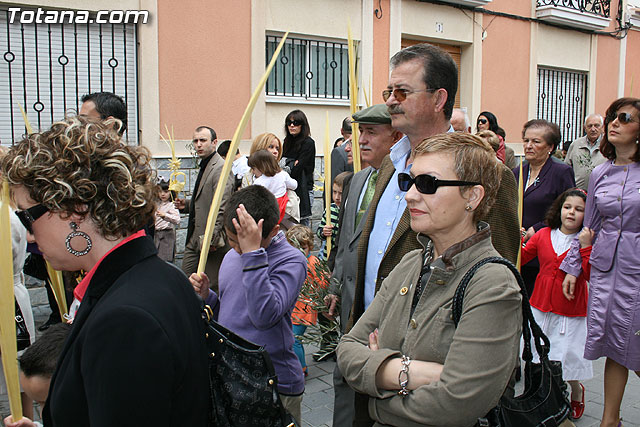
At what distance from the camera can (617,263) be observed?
3803 mm

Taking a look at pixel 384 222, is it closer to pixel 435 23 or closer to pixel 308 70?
pixel 308 70

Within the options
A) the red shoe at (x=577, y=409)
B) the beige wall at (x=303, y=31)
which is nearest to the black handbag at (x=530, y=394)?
the red shoe at (x=577, y=409)

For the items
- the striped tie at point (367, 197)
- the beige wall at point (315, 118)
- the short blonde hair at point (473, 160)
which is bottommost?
the striped tie at point (367, 197)

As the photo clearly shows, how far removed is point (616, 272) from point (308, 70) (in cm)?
800

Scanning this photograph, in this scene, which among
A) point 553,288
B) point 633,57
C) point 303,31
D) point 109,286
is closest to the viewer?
point 109,286

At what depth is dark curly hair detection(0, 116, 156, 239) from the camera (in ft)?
5.09

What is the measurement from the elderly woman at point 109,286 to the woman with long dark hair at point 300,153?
641cm

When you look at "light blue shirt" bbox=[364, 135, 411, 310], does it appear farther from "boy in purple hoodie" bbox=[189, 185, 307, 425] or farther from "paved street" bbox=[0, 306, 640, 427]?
"paved street" bbox=[0, 306, 640, 427]

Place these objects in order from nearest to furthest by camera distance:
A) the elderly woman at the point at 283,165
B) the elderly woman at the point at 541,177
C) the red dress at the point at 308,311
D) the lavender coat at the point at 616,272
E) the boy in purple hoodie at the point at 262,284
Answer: the boy in purple hoodie at the point at 262,284
the red dress at the point at 308,311
the lavender coat at the point at 616,272
the elderly woman at the point at 541,177
the elderly woman at the point at 283,165

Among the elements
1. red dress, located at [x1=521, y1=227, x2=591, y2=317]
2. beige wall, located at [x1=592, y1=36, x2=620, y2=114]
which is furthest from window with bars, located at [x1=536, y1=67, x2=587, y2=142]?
red dress, located at [x1=521, y1=227, x2=591, y2=317]

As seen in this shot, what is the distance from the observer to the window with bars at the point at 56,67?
8.05 m

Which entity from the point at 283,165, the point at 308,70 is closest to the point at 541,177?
the point at 283,165

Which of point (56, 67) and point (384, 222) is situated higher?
point (56, 67)

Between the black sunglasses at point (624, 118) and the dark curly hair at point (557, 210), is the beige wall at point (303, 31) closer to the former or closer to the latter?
the dark curly hair at point (557, 210)
